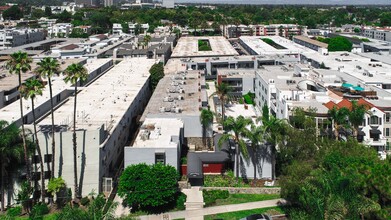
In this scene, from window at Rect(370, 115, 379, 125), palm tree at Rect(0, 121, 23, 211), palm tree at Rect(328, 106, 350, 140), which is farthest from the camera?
window at Rect(370, 115, 379, 125)

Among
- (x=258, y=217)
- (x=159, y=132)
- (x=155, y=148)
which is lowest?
(x=258, y=217)

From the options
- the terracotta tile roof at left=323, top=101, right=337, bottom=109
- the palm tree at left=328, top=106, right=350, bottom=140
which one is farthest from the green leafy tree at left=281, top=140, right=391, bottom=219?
the terracotta tile roof at left=323, top=101, right=337, bottom=109

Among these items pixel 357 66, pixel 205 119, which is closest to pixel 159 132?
pixel 205 119

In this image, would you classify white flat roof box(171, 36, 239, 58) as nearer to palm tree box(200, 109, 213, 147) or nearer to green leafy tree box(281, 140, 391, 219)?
palm tree box(200, 109, 213, 147)

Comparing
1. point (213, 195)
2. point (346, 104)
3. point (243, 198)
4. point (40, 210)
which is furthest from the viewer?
point (346, 104)

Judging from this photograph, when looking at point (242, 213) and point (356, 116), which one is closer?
point (242, 213)

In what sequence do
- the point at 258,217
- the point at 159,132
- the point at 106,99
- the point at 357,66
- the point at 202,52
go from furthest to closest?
the point at 202,52 < the point at 357,66 < the point at 106,99 < the point at 159,132 < the point at 258,217

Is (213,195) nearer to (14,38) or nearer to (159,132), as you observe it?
(159,132)
